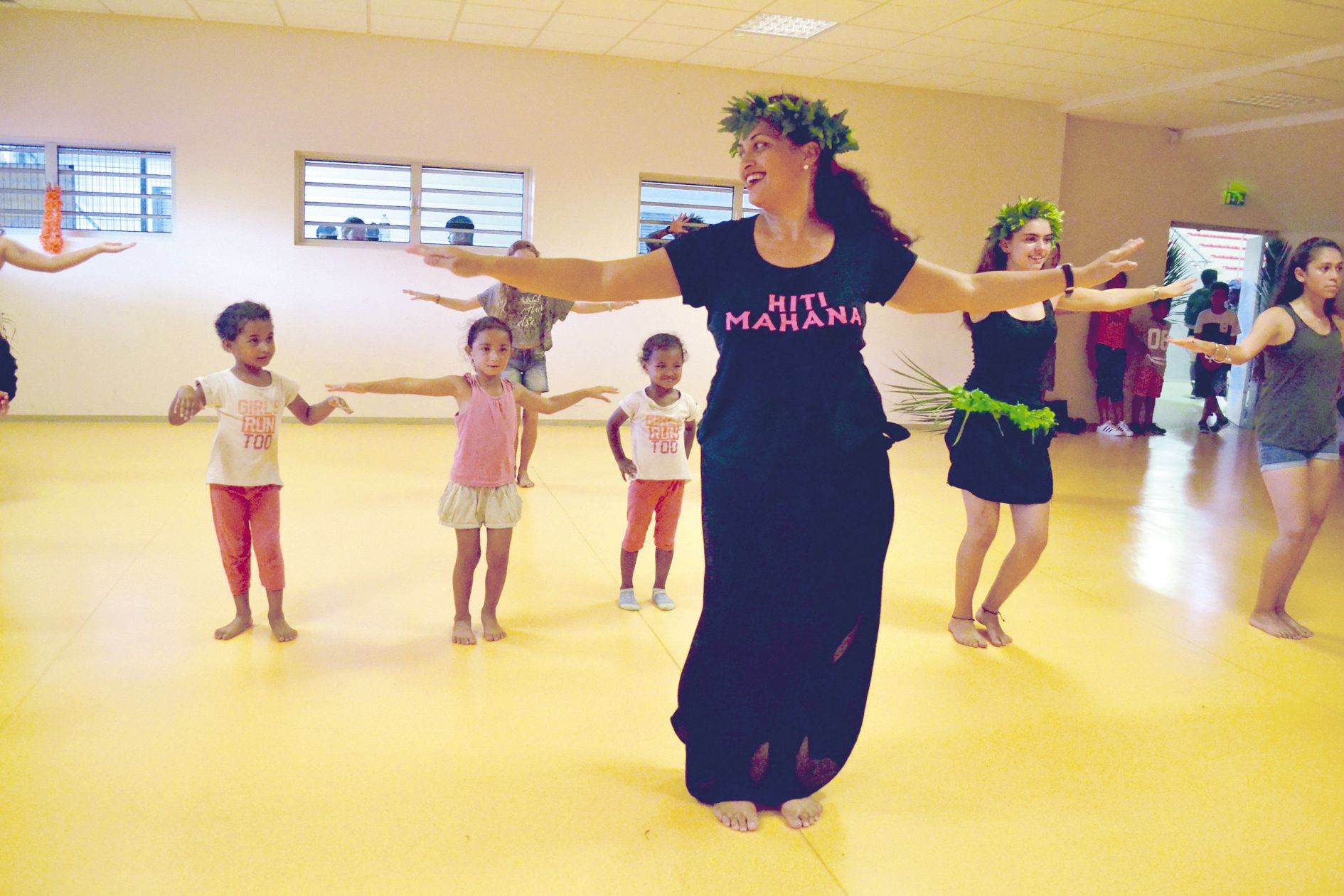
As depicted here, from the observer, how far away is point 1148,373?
36.4 ft

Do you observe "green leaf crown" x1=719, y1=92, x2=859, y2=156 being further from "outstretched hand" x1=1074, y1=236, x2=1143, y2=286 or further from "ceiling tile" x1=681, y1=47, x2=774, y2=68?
"ceiling tile" x1=681, y1=47, x2=774, y2=68

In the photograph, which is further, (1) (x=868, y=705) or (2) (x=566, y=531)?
(2) (x=566, y=531)

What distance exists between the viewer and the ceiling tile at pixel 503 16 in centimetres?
776

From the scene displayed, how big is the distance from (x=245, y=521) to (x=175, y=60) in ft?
21.1

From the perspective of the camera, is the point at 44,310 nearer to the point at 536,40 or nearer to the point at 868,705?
the point at 536,40

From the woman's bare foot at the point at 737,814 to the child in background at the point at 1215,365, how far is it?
10405 mm

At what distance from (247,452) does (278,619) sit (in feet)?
1.98

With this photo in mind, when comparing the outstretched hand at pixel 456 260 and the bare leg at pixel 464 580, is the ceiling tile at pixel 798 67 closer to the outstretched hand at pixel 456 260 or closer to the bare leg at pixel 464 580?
the bare leg at pixel 464 580

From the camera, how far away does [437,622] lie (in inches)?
148

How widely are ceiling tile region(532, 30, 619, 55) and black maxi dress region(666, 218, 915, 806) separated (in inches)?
270

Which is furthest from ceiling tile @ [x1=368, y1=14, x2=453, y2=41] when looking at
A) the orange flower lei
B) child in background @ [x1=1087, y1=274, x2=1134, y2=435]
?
child in background @ [x1=1087, y1=274, x2=1134, y2=435]

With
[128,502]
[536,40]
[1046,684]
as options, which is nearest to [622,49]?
[536,40]

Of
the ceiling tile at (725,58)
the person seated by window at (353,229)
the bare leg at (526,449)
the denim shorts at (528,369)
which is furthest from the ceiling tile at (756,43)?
the bare leg at (526,449)

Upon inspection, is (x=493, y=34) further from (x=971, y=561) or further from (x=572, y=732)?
(x=572, y=732)
